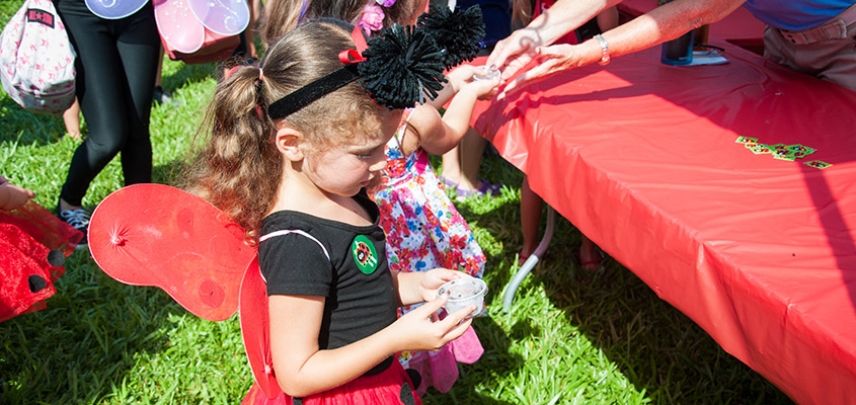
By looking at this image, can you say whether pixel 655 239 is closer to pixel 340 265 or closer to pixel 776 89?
pixel 340 265

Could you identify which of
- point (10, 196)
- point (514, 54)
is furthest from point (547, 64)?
point (10, 196)

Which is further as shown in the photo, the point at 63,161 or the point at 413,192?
the point at 63,161

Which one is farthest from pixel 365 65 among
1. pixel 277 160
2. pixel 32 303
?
pixel 32 303

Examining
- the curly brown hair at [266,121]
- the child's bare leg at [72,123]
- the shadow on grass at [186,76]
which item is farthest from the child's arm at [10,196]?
the shadow on grass at [186,76]

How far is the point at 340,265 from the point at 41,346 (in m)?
1.85

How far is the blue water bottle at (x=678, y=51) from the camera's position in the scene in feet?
7.86

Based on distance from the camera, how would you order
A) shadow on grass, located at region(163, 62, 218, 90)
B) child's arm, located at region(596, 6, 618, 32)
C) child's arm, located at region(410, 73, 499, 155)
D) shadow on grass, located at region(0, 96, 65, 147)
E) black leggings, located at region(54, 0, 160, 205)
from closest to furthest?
child's arm, located at region(410, 73, 499, 155) → black leggings, located at region(54, 0, 160, 205) → child's arm, located at region(596, 6, 618, 32) → shadow on grass, located at region(0, 96, 65, 147) → shadow on grass, located at region(163, 62, 218, 90)

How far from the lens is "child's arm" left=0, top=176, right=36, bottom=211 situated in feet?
7.01

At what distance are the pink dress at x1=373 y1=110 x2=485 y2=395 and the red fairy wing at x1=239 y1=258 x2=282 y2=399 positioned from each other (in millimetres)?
799

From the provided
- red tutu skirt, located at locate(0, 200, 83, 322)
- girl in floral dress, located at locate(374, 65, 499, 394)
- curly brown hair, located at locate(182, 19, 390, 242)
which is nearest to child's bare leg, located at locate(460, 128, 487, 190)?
girl in floral dress, located at locate(374, 65, 499, 394)

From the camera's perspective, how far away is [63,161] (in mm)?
4055

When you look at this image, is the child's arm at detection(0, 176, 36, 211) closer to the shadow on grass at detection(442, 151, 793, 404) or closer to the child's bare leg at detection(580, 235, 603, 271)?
the shadow on grass at detection(442, 151, 793, 404)

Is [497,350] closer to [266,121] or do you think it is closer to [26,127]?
[266,121]

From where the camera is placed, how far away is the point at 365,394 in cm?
149
